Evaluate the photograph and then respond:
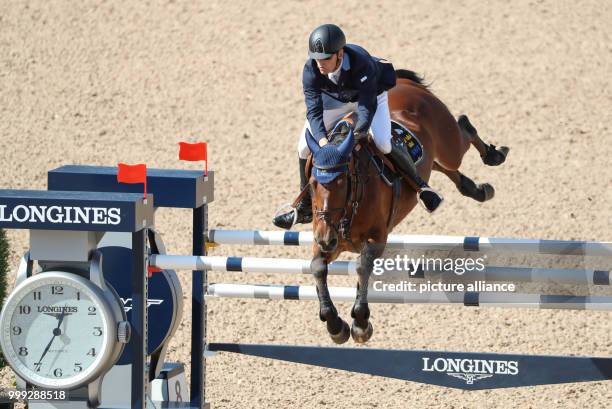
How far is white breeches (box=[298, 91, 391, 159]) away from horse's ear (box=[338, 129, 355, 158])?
19.4 inches

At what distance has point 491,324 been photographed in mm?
10523

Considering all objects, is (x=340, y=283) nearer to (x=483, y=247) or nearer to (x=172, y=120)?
(x=172, y=120)

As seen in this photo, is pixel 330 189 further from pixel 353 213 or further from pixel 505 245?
pixel 505 245

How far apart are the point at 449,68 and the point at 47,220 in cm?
905

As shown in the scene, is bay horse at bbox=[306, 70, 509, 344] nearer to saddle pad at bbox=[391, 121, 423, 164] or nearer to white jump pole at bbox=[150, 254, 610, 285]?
white jump pole at bbox=[150, 254, 610, 285]

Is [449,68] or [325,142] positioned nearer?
[325,142]

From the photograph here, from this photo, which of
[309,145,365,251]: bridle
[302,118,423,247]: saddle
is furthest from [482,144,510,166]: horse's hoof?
[309,145,365,251]: bridle

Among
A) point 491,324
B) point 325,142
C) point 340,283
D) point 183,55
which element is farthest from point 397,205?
point 183,55

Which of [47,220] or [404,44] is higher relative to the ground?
[404,44]

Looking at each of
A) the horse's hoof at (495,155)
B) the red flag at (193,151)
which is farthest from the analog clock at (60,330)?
the horse's hoof at (495,155)

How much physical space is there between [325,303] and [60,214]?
1541 mm

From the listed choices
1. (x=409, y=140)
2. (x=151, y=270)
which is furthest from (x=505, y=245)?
(x=151, y=270)

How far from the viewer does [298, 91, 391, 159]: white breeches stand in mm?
7176

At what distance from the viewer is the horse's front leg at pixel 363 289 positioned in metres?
6.71
